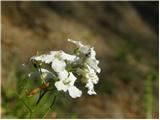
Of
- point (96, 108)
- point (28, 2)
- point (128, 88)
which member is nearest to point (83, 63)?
point (96, 108)

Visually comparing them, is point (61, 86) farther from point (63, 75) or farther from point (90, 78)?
point (90, 78)

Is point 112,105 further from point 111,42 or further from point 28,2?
point 28,2

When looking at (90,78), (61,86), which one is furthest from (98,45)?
(61,86)

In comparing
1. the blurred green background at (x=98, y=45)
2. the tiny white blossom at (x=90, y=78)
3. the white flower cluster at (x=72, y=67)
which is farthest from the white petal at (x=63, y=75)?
the blurred green background at (x=98, y=45)

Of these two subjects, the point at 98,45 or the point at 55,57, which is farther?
the point at 98,45

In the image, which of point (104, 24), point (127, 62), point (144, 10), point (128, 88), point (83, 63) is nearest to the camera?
point (83, 63)

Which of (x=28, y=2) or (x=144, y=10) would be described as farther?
(x=144, y=10)

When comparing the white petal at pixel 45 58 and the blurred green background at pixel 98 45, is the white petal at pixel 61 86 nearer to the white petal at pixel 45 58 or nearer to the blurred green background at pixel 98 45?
the white petal at pixel 45 58
